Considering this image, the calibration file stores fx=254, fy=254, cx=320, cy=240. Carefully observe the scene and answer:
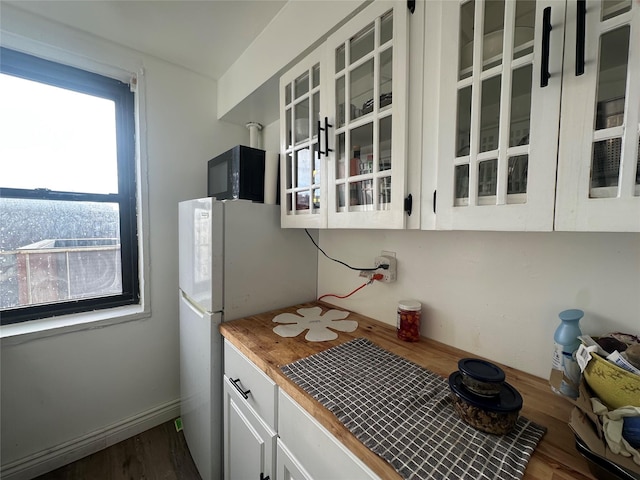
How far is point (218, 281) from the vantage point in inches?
45.1

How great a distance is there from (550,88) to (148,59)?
6.74 feet

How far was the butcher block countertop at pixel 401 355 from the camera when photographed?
495 millimetres

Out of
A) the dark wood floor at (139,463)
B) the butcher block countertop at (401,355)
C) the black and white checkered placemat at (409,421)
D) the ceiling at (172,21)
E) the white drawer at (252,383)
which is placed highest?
the ceiling at (172,21)

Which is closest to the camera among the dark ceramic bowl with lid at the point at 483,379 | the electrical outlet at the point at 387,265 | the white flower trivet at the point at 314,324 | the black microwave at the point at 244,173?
the dark ceramic bowl with lid at the point at 483,379

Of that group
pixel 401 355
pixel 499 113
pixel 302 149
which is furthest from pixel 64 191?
pixel 499 113

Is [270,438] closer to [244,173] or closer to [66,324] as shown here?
[244,173]

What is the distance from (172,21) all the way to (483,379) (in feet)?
6.51

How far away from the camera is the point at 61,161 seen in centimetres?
144

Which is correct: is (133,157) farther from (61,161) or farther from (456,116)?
(456,116)

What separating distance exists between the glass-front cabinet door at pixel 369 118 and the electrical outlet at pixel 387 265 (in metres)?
0.35

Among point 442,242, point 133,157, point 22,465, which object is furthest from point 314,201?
point 22,465

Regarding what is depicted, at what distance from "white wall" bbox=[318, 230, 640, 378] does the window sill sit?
1.54 meters

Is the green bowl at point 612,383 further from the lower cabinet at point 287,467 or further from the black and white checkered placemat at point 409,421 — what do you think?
the lower cabinet at point 287,467

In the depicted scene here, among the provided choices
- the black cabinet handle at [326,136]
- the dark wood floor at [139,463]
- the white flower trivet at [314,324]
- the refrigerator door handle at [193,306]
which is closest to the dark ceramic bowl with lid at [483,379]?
the white flower trivet at [314,324]
